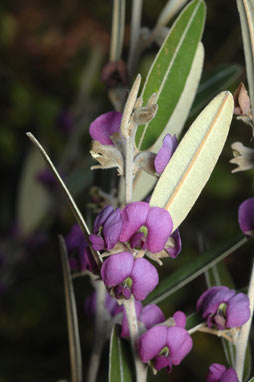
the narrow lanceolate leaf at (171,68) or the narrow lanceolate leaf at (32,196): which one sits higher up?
the narrow lanceolate leaf at (171,68)

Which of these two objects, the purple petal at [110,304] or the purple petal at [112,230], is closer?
the purple petal at [112,230]

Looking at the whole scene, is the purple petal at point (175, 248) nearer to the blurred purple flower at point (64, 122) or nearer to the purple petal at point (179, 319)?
the purple petal at point (179, 319)

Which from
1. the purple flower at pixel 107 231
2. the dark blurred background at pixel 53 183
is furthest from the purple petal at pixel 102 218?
the dark blurred background at pixel 53 183

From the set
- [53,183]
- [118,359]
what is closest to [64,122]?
[53,183]

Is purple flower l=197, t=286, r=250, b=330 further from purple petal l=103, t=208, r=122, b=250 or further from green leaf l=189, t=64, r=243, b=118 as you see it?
green leaf l=189, t=64, r=243, b=118

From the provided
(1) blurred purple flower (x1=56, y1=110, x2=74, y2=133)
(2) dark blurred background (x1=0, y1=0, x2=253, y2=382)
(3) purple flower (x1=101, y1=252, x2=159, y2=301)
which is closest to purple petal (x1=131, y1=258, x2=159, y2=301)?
(3) purple flower (x1=101, y1=252, x2=159, y2=301)

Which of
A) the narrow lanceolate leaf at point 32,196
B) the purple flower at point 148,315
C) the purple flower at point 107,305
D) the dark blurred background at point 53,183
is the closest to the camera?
the purple flower at point 148,315

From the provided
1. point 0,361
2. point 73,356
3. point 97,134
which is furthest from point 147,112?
point 0,361
